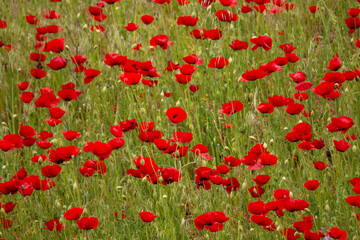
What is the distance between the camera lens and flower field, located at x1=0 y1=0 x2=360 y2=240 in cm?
190

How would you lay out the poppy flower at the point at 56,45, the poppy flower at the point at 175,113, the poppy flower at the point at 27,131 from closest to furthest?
the poppy flower at the point at 175,113
the poppy flower at the point at 27,131
the poppy flower at the point at 56,45

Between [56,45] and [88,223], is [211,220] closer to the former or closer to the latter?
[88,223]

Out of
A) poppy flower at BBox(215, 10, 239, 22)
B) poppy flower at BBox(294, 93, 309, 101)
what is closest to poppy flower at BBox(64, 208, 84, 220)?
poppy flower at BBox(294, 93, 309, 101)

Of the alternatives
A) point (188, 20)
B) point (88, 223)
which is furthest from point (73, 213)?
point (188, 20)

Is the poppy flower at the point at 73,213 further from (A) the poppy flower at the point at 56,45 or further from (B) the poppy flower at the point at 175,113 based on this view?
(A) the poppy flower at the point at 56,45

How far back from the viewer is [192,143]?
2518 mm

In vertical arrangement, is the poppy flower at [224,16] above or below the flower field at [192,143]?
above

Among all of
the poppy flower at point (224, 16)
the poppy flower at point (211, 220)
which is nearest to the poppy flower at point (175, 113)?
the poppy flower at point (211, 220)

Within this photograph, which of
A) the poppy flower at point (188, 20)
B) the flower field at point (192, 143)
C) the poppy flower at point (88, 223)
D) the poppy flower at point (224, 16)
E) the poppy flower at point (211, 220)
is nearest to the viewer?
the poppy flower at point (211, 220)

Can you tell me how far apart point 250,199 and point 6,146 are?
1.08m

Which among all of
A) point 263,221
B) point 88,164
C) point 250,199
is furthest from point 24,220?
point 263,221

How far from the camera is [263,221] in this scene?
158 centimetres

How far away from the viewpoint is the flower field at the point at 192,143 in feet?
6.24

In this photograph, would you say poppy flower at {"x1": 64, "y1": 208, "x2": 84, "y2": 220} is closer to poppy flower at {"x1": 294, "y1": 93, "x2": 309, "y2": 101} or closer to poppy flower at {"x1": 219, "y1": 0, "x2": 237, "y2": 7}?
poppy flower at {"x1": 294, "y1": 93, "x2": 309, "y2": 101}
